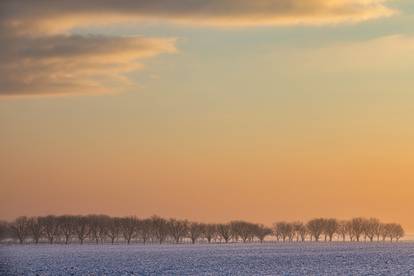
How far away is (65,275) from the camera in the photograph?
59.0m

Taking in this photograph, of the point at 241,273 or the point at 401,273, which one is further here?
the point at 241,273

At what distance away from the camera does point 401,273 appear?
185 ft

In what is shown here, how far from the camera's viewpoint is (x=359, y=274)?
57031 millimetres

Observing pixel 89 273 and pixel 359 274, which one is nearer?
pixel 359 274

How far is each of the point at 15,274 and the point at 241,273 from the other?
1725cm

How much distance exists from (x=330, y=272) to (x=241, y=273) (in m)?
6.81

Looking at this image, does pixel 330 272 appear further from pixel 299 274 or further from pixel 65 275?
pixel 65 275

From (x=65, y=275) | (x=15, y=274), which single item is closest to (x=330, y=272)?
(x=65, y=275)

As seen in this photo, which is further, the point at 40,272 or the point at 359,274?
the point at 40,272

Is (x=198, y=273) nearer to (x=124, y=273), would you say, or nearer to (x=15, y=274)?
(x=124, y=273)

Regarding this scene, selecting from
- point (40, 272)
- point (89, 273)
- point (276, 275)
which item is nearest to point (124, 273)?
point (89, 273)

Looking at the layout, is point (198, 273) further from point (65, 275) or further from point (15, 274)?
point (15, 274)

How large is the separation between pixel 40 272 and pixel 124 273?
23.0 ft

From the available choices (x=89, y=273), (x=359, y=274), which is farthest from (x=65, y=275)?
(x=359, y=274)
